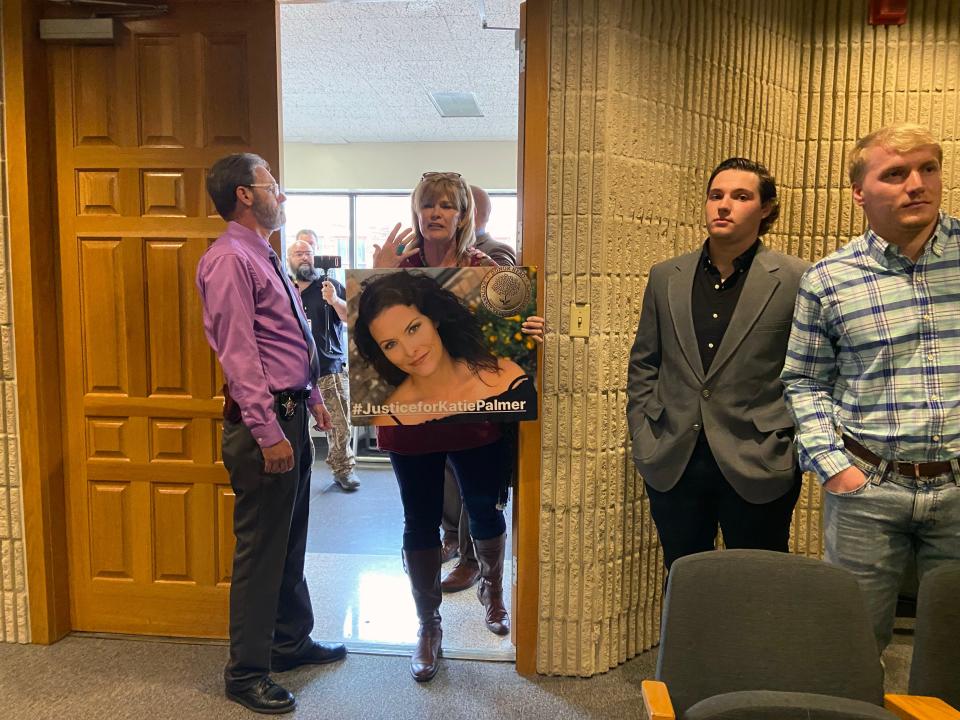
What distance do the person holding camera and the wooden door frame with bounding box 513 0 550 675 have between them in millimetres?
2307

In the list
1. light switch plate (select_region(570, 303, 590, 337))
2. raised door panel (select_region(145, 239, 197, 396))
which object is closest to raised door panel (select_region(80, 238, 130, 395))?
raised door panel (select_region(145, 239, 197, 396))

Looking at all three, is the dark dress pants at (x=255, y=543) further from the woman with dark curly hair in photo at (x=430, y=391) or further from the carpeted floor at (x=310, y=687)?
the woman with dark curly hair in photo at (x=430, y=391)

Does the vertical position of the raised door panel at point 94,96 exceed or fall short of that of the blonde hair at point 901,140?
it exceeds it

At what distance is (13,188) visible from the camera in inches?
96.6

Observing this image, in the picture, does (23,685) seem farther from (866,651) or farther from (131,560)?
(866,651)

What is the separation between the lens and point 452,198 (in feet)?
7.51

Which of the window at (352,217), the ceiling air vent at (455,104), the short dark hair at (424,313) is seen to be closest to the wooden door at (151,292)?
the short dark hair at (424,313)

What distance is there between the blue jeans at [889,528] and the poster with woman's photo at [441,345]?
0.95 metres

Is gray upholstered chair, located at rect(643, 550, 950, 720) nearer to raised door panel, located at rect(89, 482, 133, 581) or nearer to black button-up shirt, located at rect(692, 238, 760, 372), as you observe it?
black button-up shirt, located at rect(692, 238, 760, 372)

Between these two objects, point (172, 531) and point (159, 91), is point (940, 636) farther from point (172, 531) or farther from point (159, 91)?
point (159, 91)

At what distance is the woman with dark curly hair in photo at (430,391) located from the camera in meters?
2.21

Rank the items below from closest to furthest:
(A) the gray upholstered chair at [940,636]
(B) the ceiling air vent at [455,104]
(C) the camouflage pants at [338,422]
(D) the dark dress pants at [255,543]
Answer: (A) the gray upholstered chair at [940,636] < (D) the dark dress pants at [255,543] < (C) the camouflage pants at [338,422] < (B) the ceiling air vent at [455,104]

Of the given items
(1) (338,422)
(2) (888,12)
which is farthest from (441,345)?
(1) (338,422)

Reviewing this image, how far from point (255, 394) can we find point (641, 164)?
4.62ft
